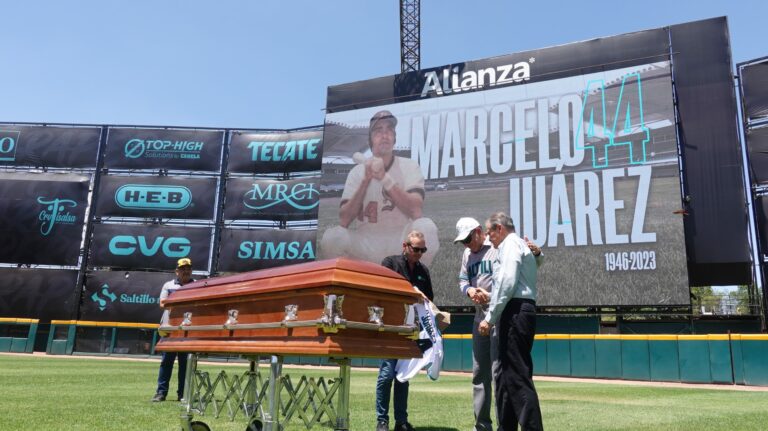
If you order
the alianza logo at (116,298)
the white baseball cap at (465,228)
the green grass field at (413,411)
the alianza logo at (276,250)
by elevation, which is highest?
the alianza logo at (276,250)

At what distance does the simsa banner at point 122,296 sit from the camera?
90.9 ft

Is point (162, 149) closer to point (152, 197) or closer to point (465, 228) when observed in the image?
point (152, 197)

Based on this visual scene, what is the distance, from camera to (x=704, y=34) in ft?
67.3

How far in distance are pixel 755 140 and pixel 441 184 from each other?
11059 mm

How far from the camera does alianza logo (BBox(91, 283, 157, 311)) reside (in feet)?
91.4

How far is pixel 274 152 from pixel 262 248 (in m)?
5.08

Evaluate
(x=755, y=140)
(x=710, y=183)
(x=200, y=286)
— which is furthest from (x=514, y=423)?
(x=755, y=140)

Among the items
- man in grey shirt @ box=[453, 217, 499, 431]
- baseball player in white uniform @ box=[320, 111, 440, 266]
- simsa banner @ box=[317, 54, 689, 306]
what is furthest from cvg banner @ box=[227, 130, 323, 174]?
man in grey shirt @ box=[453, 217, 499, 431]

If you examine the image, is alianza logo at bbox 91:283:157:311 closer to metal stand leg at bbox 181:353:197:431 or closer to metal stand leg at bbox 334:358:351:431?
metal stand leg at bbox 181:353:197:431

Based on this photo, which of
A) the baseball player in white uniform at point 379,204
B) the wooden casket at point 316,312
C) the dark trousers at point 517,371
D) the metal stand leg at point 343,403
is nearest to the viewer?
the wooden casket at point 316,312

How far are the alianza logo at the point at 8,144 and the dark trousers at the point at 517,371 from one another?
111 ft

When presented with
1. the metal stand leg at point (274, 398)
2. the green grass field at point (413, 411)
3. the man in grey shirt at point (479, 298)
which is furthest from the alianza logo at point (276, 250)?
the metal stand leg at point (274, 398)

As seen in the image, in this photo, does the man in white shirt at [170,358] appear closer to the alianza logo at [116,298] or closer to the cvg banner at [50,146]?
the alianza logo at [116,298]

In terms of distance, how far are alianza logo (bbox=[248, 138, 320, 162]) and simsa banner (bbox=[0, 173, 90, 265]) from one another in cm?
894
